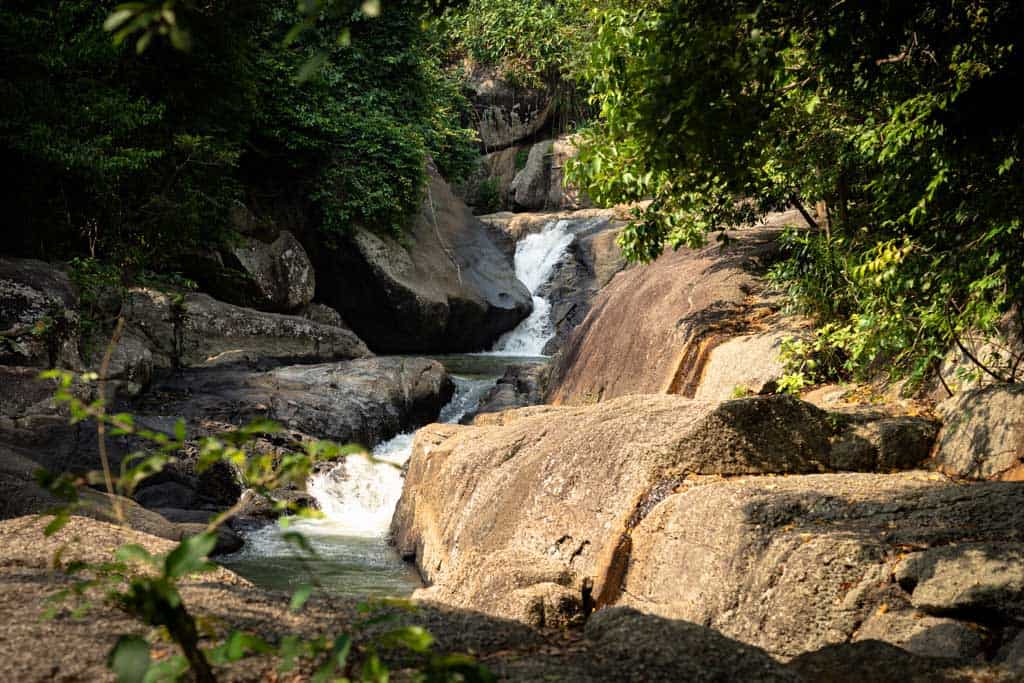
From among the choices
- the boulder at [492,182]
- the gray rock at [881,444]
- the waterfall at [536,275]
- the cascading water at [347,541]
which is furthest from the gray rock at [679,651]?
the boulder at [492,182]

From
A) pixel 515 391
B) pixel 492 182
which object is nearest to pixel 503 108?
pixel 492 182

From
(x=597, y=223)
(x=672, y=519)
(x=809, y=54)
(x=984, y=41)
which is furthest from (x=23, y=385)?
(x=597, y=223)

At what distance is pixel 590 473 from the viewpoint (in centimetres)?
645

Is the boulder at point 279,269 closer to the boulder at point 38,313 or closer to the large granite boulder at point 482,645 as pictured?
the boulder at point 38,313

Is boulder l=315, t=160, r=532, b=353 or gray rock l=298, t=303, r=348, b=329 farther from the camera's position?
boulder l=315, t=160, r=532, b=353

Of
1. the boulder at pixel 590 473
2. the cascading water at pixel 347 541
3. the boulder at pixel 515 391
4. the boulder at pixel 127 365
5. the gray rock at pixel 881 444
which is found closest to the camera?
the boulder at pixel 590 473

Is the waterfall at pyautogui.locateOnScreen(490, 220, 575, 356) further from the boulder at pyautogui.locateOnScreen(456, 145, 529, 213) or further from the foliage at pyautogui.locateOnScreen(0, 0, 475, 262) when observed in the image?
→ the boulder at pyautogui.locateOnScreen(456, 145, 529, 213)

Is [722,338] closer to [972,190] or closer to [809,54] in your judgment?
[972,190]

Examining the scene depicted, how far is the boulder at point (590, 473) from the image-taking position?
5.75m

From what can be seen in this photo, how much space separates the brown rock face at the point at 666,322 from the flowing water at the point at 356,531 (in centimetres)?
291

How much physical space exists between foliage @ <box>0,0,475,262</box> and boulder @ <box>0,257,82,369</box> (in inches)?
55.3

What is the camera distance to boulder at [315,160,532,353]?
21.2m

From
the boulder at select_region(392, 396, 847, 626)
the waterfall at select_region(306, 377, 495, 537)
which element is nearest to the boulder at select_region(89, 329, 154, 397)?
the waterfall at select_region(306, 377, 495, 537)

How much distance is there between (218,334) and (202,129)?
159 inches
